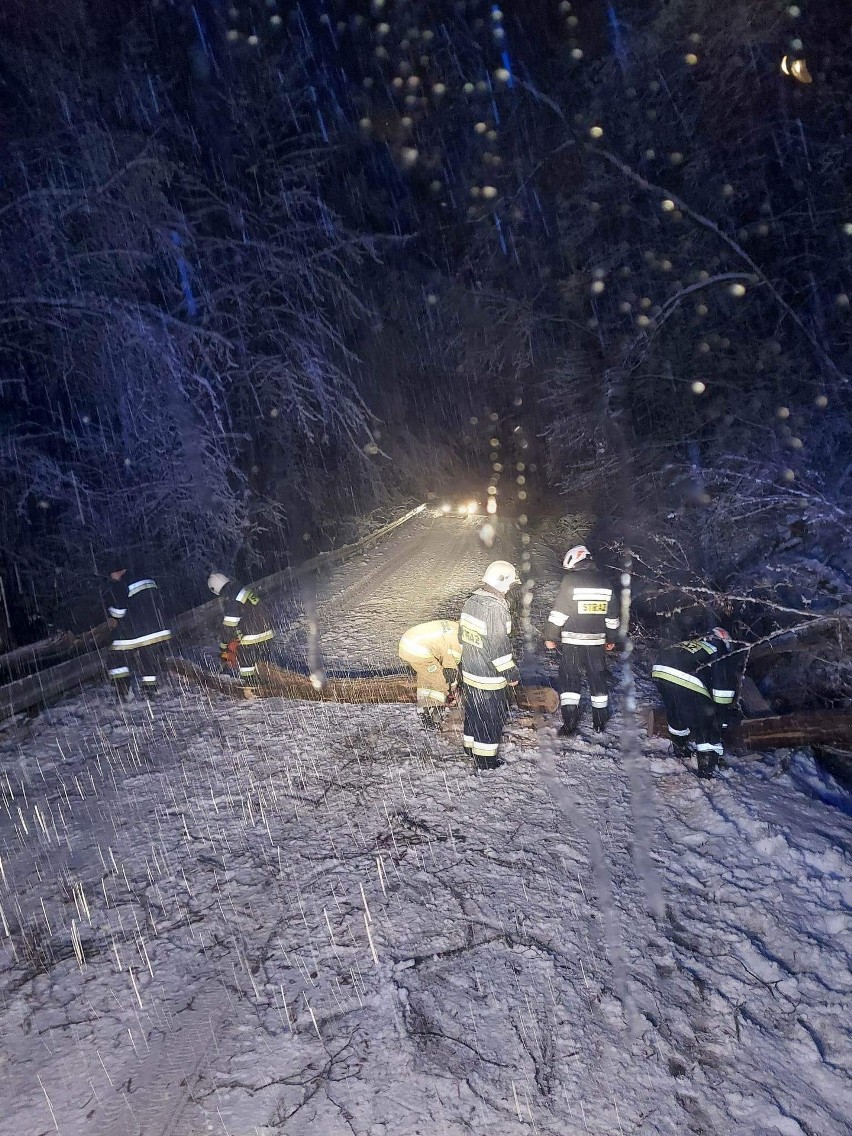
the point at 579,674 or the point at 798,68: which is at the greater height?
the point at 798,68

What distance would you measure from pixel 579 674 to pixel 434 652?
1336 millimetres

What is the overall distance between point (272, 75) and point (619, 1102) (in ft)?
48.7

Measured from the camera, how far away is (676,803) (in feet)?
15.6

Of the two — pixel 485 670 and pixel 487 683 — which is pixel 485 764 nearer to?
pixel 487 683

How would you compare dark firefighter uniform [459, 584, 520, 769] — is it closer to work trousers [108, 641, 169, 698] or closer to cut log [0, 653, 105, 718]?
work trousers [108, 641, 169, 698]

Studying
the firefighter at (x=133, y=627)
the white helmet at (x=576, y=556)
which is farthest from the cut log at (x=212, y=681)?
the white helmet at (x=576, y=556)

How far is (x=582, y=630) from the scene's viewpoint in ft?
18.7

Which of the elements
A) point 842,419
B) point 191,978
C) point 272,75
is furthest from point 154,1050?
point 272,75

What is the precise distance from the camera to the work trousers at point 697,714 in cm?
497

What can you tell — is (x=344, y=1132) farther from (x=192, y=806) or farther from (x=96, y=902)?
(x=192, y=806)

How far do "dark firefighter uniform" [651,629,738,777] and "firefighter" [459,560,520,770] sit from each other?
48.4 inches

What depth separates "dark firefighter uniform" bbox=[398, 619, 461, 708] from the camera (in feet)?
19.5

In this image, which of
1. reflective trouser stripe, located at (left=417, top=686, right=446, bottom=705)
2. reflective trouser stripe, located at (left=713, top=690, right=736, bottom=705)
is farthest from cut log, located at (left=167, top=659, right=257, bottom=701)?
reflective trouser stripe, located at (left=713, top=690, right=736, bottom=705)

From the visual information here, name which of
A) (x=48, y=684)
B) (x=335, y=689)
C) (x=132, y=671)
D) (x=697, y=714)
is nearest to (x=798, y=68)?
(x=697, y=714)
